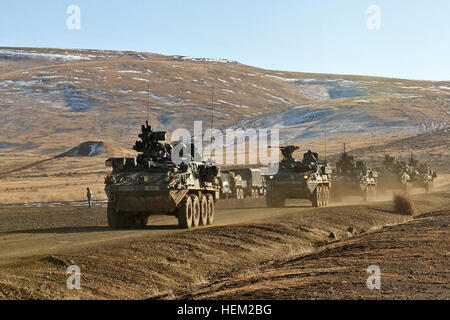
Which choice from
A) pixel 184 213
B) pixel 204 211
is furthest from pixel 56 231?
pixel 204 211

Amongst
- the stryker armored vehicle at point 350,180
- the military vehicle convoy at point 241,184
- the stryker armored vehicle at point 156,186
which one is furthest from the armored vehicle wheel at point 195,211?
the military vehicle convoy at point 241,184

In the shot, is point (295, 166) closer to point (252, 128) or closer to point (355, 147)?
point (355, 147)

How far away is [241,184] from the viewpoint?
54344 mm

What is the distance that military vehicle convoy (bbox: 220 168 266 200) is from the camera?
5109 centimetres

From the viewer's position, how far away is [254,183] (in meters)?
57.6

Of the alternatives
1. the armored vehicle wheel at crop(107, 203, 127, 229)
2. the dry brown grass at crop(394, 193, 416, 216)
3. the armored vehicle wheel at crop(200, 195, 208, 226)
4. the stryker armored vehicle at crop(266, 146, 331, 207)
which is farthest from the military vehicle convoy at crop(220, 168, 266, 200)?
the armored vehicle wheel at crop(107, 203, 127, 229)

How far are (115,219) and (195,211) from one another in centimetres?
282

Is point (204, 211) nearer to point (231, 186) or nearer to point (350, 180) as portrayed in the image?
point (350, 180)

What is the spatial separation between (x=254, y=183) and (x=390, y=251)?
39.6 meters

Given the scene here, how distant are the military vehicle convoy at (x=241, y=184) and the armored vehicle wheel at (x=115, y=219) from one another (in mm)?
24348

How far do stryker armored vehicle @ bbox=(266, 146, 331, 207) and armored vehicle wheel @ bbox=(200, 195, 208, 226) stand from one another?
1097cm

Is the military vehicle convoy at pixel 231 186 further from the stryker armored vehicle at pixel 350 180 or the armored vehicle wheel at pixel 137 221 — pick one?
the armored vehicle wheel at pixel 137 221

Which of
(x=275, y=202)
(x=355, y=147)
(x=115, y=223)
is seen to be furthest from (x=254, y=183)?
(x=355, y=147)

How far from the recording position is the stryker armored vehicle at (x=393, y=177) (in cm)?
5478
